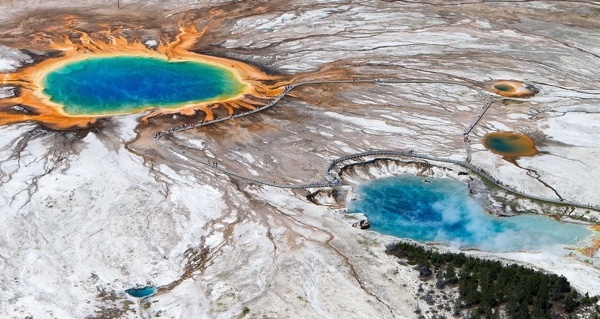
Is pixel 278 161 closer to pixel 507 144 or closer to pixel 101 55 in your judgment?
pixel 507 144

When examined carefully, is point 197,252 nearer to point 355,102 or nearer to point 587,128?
point 355,102

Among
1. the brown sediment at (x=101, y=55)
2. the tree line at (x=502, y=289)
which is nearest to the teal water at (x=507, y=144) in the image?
the tree line at (x=502, y=289)

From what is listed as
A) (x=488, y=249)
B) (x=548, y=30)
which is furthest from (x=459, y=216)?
(x=548, y=30)

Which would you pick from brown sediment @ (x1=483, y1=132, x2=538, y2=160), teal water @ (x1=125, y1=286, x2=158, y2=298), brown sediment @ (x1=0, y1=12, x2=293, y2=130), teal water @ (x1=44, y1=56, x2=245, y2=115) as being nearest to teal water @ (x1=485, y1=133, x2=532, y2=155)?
brown sediment @ (x1=483, y1=132, x2=538, y2=160)

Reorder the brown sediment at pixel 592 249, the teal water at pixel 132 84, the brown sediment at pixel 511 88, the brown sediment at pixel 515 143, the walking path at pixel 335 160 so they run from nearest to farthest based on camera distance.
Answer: the brown sediment at pixel 592 249 < the walking path at pixel 335 160 < the brown sediment at pixel 515 143 < the teal water at pixel 132 84 < the brown sediment at pixel 511 88

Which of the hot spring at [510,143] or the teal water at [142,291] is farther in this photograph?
the hot spring at [510,143]

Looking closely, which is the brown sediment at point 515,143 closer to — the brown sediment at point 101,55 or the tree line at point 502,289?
the tree line at point 502,289

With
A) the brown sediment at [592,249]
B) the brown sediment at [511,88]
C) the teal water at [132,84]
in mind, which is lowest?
the brown sediment at [592,249]

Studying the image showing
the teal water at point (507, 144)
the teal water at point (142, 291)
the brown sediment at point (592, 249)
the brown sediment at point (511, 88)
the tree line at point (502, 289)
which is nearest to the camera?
the tree line at point (502, 289)
